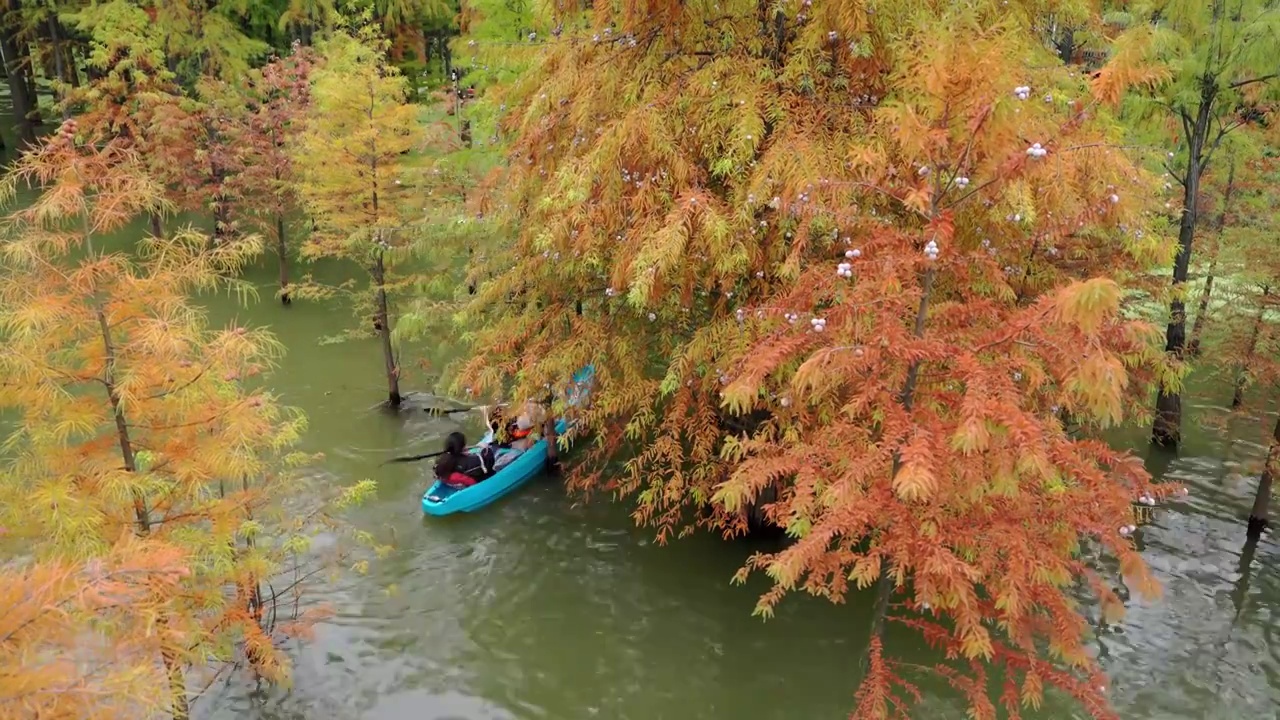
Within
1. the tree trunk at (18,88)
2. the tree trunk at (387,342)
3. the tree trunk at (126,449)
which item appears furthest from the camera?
the tree trunk at (18,88)

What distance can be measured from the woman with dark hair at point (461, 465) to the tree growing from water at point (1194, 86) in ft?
30.1

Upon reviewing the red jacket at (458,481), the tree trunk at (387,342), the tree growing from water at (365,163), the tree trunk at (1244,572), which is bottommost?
the tree trunk at (1244,572)

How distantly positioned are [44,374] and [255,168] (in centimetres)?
1406

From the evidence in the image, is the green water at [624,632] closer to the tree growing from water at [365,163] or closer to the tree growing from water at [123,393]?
the tree growing from water at [123,393]

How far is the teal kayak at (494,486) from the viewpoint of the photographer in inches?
449

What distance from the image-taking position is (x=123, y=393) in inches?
225

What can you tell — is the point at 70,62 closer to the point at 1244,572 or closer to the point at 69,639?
the point at 69,639

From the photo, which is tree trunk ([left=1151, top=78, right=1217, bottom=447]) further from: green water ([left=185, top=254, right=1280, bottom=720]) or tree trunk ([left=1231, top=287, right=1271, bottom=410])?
green water ([left=185, top=254, right=1280, bottom=720])

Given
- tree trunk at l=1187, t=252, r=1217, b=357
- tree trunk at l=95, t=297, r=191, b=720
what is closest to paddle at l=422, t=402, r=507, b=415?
tree trunk at l=95, t=297, r=191, b=720

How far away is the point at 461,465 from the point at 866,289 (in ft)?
25.3

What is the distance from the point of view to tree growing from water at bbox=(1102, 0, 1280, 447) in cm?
1101

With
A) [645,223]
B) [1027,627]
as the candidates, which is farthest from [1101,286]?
[645,223]

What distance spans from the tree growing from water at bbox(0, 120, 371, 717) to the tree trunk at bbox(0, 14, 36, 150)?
2579 centimetres

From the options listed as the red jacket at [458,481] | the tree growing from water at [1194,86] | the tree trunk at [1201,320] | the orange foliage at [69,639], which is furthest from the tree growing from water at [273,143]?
the tree trunk at [1201,320]
